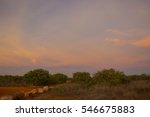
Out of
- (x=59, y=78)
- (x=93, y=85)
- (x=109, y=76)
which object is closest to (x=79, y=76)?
(x=109, y=76)

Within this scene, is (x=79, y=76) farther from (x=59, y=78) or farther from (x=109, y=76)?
(x=59, y=78)

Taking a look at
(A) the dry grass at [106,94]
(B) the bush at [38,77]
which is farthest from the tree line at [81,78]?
(A) the dry grass at [106,94]

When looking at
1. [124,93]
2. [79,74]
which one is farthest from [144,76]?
[124,93]

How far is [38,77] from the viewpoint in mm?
32188

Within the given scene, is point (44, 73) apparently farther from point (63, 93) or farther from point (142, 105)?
point (142, 105)

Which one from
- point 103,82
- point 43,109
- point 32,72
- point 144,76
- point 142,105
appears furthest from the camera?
point 144,76

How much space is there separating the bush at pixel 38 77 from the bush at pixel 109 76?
9.66 meters

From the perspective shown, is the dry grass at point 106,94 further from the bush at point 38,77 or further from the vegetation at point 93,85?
the bush at point 38,77

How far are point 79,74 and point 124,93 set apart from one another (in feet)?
44.5

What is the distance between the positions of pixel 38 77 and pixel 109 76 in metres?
11.2

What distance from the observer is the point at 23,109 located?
31.8 feet

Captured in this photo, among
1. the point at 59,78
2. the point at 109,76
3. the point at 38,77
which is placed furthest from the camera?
the point at 59,78

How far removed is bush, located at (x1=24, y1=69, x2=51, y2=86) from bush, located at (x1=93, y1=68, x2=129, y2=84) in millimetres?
9664

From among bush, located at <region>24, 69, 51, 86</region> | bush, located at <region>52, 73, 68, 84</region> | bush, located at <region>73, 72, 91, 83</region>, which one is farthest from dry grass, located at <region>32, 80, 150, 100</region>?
bush, located at <region>52, 73, 68, 84</region>
